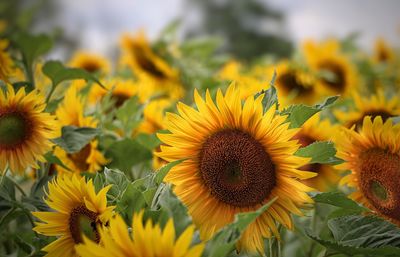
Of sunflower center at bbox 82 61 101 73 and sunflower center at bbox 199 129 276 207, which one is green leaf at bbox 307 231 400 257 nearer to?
sunflower center at bbox 199 129 276 207

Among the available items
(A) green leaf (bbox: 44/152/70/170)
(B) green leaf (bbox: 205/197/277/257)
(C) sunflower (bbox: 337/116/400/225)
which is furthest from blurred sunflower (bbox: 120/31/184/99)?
(B) green leaf (bbox: 205/197/277/257)

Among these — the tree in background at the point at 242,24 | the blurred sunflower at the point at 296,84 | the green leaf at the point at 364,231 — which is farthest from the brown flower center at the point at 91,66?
the tree in background at the point at 242,24

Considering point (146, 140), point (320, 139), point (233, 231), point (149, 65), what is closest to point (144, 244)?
point (233, 231)

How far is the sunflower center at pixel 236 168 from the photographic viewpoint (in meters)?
0.79

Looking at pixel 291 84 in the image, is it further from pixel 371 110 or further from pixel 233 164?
pixel 233 164

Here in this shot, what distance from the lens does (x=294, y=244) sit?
4.14ft

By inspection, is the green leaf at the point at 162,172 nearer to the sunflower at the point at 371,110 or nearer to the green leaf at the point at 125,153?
the green leaf at the point at 125,153

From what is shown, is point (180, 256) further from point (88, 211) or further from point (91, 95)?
point (91, 95)

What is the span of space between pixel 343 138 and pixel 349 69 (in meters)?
1.23

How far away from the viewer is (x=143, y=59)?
210 centimetres

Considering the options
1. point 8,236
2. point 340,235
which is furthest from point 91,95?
point 340,235

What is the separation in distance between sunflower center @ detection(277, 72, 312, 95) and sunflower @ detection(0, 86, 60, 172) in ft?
3.89

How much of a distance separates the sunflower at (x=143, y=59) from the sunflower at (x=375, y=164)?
1.16 metres

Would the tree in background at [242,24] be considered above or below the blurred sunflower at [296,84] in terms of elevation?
below
